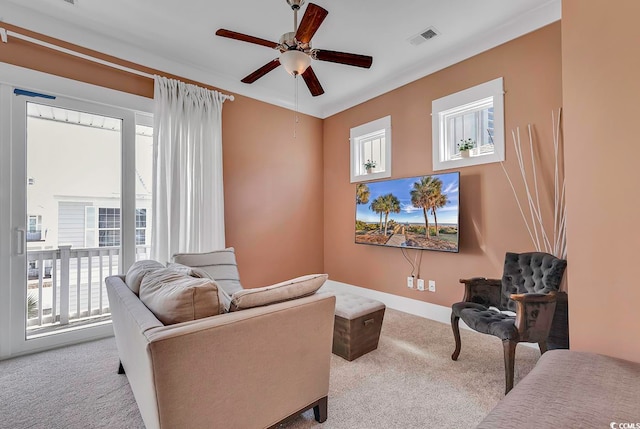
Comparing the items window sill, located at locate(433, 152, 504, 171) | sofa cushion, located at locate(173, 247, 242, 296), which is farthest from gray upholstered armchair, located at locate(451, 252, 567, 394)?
sofa cushion, located at locate(173, 247, 242, 296)

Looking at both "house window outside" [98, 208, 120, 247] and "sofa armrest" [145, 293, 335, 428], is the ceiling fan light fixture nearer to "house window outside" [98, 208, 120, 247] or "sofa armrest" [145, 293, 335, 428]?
"sofa armrest" [145, 293, 335, 428]

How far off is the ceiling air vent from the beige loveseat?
2745mm

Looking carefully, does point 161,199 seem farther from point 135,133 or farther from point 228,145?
point 228,145

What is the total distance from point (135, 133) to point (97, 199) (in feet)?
2.65

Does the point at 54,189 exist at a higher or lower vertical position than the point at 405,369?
higher

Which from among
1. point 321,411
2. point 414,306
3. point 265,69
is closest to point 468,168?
point 414,306

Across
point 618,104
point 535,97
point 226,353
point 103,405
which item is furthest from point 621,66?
point 103,405

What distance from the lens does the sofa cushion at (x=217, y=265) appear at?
9.07ft

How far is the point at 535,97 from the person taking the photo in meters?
2.67

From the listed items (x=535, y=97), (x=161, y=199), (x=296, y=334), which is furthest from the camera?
(x=161, y=199)

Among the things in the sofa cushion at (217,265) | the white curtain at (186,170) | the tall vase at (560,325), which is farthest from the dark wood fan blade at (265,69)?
the tall vase at (560,325)

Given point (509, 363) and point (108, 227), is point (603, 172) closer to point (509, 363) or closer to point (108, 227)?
point (509, 363)

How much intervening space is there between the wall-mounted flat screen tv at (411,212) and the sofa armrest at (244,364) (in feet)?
Result: 6.71

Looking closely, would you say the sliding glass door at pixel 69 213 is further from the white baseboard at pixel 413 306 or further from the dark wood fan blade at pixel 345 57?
the white baseboard at pixel 413 306
